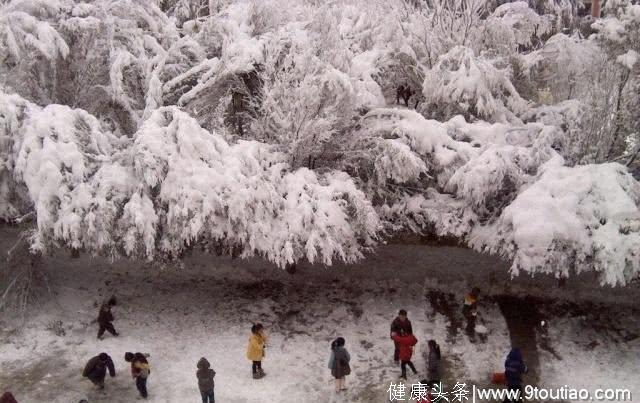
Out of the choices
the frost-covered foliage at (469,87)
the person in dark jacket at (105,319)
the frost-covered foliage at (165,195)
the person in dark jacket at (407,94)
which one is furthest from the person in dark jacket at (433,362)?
the person in dark jacket at (407,94)

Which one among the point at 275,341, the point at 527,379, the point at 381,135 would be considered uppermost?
the point at 381,135

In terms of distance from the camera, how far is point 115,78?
1232cm

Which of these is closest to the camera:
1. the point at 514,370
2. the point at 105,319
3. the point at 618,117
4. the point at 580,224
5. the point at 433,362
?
the point at 514,370

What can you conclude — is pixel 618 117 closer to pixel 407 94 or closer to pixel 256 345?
pixel 407 94

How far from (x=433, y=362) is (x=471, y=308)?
2.17 metres

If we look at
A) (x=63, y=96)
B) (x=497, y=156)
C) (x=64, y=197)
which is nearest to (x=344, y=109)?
(x=497, y=156)

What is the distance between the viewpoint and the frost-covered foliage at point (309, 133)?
10.3 metres

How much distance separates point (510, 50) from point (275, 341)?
979 cm

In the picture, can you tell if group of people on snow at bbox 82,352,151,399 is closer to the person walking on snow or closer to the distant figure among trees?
the person walking on snow

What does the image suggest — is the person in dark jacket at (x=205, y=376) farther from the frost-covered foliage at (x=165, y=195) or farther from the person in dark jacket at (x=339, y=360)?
the frost-covered foliage at (x=165, y=195)

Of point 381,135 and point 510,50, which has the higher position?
point 510,50

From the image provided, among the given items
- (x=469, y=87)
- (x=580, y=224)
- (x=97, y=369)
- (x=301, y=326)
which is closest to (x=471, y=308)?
(x=580, y=224)

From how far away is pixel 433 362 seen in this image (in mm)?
9742

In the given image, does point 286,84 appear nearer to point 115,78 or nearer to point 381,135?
point 381,135
